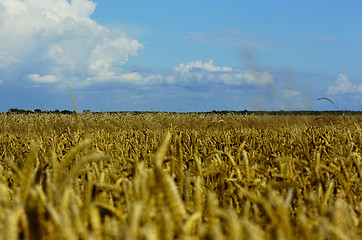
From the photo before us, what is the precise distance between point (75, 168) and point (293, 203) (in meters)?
1.66

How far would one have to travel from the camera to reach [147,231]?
861mm

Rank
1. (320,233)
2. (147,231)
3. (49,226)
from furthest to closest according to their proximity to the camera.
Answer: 1. (49,226)
2. (320,233)
3. (147,231)

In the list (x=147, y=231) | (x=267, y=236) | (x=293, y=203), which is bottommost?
(x=293, y=203)

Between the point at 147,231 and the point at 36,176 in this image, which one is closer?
the point at 147,231

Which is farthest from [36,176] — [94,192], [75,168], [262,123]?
[262,123]

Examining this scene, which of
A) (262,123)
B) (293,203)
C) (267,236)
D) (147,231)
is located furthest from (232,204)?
(262,123)

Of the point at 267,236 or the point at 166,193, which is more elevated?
the point at 166,193

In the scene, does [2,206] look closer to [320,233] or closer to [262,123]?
[320,233]

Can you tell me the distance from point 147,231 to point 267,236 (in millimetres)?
525

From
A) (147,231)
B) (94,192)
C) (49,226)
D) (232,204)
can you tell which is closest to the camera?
(147,231)

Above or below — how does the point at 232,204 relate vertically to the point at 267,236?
below

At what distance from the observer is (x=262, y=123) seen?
45.4 ft

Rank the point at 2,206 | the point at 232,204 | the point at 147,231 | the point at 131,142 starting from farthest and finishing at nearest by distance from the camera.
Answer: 1. the point at 131,142
2. the point at 232,204
3. the point at 2,206
4. the point at 147,231

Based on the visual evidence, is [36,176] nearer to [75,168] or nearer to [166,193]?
[75,168]
